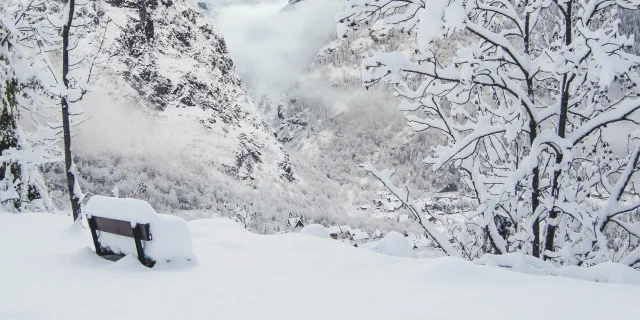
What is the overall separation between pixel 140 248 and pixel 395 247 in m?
2.96

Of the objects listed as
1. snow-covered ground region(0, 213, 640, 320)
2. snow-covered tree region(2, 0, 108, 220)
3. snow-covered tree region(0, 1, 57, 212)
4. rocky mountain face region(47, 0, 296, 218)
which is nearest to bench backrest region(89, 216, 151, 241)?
snow-covered ground region(0, 213, 640, 320)

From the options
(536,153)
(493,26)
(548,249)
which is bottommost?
(548,249)

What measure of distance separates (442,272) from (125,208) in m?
3.54

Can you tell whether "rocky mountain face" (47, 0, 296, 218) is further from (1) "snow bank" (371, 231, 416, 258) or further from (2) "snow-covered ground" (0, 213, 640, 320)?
(1) "snow bank" (371, 231, 416, 258)

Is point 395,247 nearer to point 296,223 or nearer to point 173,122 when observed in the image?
point 296,223

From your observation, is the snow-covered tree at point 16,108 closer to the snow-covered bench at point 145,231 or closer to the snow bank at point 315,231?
the snow-covered bench at point 145,231

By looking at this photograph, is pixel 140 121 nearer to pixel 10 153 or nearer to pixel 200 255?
pixel 10 153

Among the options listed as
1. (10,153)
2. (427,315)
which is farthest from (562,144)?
(10,153)

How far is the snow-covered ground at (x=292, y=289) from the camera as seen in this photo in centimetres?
316

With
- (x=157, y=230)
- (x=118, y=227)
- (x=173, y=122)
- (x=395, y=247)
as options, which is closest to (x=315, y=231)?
(x=395, y=247)

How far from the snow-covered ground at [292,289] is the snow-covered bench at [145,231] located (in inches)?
5.8

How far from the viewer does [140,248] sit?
4734 mm

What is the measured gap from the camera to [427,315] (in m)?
3.08

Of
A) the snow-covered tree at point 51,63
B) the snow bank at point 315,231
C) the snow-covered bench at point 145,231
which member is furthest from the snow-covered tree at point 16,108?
the snow bank at point 315,231
